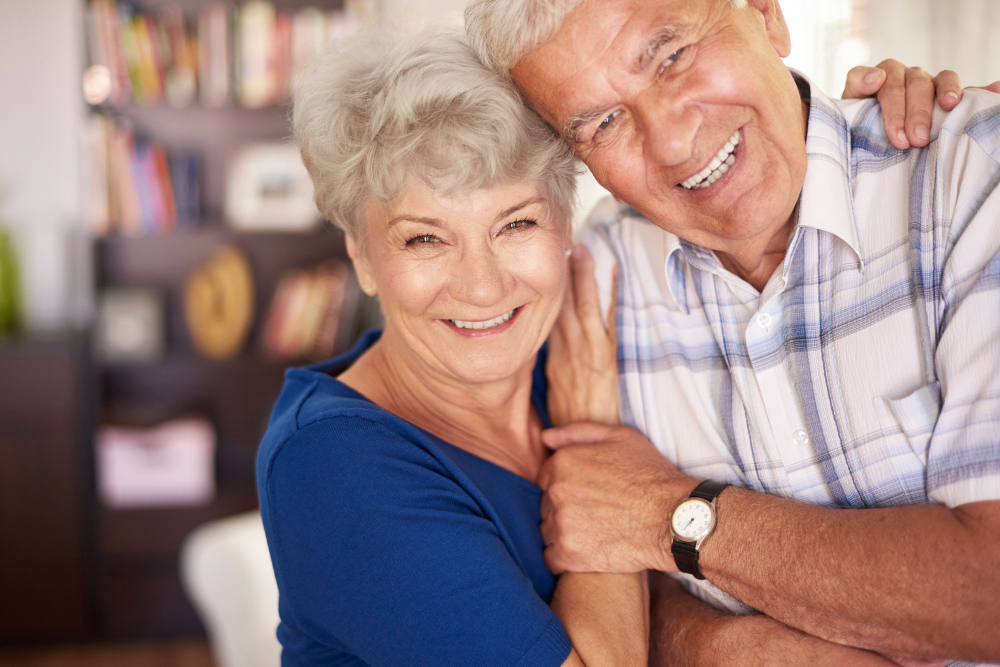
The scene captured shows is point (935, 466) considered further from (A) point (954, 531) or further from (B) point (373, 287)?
(B) point (373, 287)

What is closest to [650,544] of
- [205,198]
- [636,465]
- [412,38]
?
[636,465]

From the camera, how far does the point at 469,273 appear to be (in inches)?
49.1

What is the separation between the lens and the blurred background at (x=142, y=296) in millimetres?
3207

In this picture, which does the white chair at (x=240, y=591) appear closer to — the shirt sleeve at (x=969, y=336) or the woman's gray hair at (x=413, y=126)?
the woman's gray hair at (x=413, y=126)

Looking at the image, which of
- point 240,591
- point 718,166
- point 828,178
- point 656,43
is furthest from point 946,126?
point 240,591

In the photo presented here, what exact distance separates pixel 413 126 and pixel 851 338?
702mm

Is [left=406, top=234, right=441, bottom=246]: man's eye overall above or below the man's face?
below

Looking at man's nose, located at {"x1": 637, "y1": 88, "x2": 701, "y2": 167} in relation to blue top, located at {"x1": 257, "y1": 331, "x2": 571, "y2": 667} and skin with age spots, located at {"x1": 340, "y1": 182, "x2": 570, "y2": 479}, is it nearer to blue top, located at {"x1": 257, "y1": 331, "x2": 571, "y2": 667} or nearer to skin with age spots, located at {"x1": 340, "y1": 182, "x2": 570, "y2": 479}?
skin with age spots, located at {"x1": 340, "y1": 182, "x2": 570, "y2": 479}

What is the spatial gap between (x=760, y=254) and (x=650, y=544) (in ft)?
1.60

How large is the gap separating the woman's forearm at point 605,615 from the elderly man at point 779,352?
0.03 m

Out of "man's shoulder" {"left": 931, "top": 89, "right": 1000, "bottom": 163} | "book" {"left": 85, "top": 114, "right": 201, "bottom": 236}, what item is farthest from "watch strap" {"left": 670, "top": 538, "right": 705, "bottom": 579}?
"book" {"left": 85, "top": 114, "right": 201, "bottom": 236}

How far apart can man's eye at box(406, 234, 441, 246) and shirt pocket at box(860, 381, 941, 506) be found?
0.68 metres

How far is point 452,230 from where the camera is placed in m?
1.22

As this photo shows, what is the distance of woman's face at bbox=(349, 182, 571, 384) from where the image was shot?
1.22 metres
